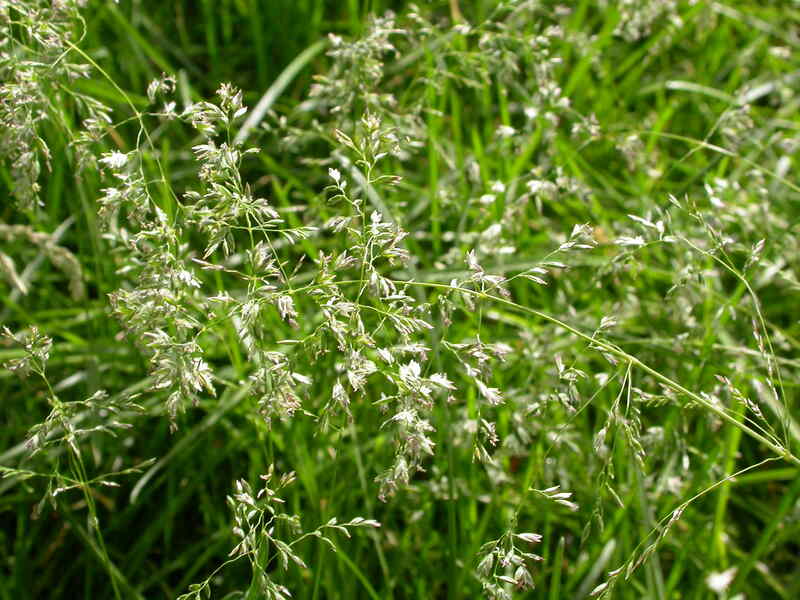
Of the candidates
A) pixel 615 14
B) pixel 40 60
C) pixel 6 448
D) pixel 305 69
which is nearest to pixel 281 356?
pixel 40 60

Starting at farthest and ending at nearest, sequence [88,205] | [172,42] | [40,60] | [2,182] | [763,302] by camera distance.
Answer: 1. [172,42]
2. [763,302]
3. [2,182]
4. [88,205]
5. [40,60]

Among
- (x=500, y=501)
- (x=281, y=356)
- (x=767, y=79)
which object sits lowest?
(x=500, y=501)

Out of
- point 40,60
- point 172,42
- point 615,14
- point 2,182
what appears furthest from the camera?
point 172,42

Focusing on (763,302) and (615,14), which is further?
(615,14)

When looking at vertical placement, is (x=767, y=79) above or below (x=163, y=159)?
below

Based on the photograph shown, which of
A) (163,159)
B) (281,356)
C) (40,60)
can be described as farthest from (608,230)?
(40,60)

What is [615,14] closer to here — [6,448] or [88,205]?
[88,205]
